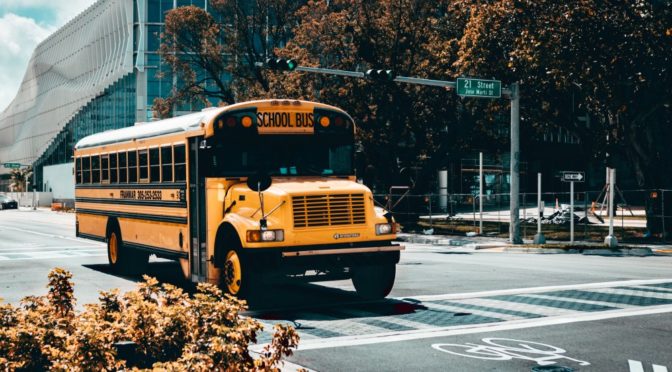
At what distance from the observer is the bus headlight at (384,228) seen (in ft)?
41.7

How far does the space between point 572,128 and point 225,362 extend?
30.7 metres

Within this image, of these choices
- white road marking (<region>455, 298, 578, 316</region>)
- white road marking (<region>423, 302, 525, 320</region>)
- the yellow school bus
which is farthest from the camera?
the yellow school bus

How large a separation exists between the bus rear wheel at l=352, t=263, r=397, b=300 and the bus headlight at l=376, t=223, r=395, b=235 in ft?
1.83

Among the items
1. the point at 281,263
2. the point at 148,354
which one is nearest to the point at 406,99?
the point at 281,263

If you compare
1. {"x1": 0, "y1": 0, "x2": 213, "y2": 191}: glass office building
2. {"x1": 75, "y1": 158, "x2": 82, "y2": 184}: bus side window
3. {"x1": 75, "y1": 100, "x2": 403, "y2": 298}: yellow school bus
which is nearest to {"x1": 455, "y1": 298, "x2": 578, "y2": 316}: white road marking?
{"x1": 75, "y1": 100, "x2": 403, "y2": 298}: yellow school bus

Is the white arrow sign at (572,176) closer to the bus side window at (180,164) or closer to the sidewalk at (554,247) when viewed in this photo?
the sidewalk at (554,247)

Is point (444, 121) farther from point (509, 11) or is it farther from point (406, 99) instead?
point (509, 11)

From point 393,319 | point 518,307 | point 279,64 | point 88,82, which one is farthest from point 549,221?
point 88,82

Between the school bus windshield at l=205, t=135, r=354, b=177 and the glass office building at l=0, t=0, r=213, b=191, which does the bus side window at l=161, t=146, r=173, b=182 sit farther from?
the glass office building at l=0, t=0, r=213, b=191

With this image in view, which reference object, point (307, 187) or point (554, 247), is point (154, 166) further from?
point (554, 247)

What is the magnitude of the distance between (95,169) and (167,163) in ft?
17.2

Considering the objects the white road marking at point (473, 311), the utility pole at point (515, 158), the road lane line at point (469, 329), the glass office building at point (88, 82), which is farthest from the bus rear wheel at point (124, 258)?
the glass office building at point (88, 82)

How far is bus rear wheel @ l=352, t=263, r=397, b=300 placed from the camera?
13.2 m

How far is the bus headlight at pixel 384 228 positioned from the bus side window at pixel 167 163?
424 centimetres
